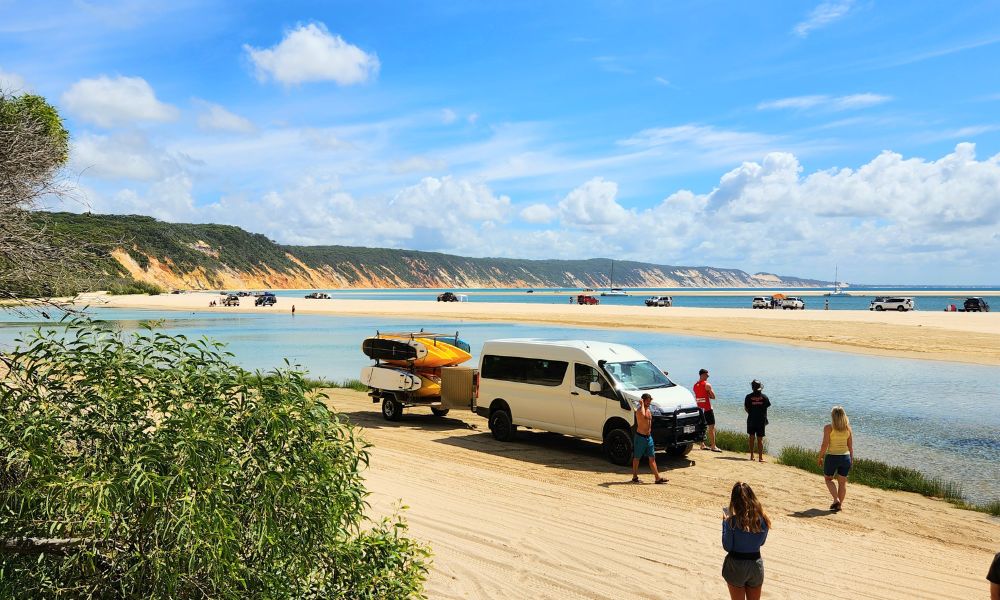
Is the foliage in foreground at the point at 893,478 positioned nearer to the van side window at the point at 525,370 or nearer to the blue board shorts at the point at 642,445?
the blue board shorts at the point at 642,445

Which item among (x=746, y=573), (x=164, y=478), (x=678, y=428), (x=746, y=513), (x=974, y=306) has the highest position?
(x=974, y=306)

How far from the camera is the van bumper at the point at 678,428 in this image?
1421 cm

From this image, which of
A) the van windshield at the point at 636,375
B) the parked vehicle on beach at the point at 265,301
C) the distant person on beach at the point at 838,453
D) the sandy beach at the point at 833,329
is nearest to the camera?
the distant person on beach at the point at 838,453

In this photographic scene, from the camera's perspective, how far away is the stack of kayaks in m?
19.7

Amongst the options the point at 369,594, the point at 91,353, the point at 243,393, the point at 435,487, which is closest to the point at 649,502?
the point at 435,487

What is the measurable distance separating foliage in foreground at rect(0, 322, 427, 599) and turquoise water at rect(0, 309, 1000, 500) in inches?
276

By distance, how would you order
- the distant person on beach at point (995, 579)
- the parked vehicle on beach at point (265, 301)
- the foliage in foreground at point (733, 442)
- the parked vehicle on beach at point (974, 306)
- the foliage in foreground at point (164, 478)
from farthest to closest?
the parked vehicle on beach at point (265, 301), the parked vehicle on beach at point (974, 306), the foliage in foreground at point (733, 442), the distant person on beach at point (995, 579), the foliage in foreground at point (164, 478)

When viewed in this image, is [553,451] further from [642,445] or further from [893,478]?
[893,478]

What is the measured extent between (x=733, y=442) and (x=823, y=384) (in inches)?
578

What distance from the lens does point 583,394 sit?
15.4m

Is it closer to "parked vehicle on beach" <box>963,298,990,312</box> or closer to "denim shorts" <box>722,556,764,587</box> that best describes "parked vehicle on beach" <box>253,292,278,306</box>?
"parked vehicle on beach" <box>963,298,990,312</box>

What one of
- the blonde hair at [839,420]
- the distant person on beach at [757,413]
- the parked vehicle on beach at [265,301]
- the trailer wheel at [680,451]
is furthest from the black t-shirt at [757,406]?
the parked vehicle on beach at [265,301]

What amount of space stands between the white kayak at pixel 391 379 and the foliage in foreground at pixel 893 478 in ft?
32.1

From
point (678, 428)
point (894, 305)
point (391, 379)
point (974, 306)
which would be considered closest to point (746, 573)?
point (678, 428)
